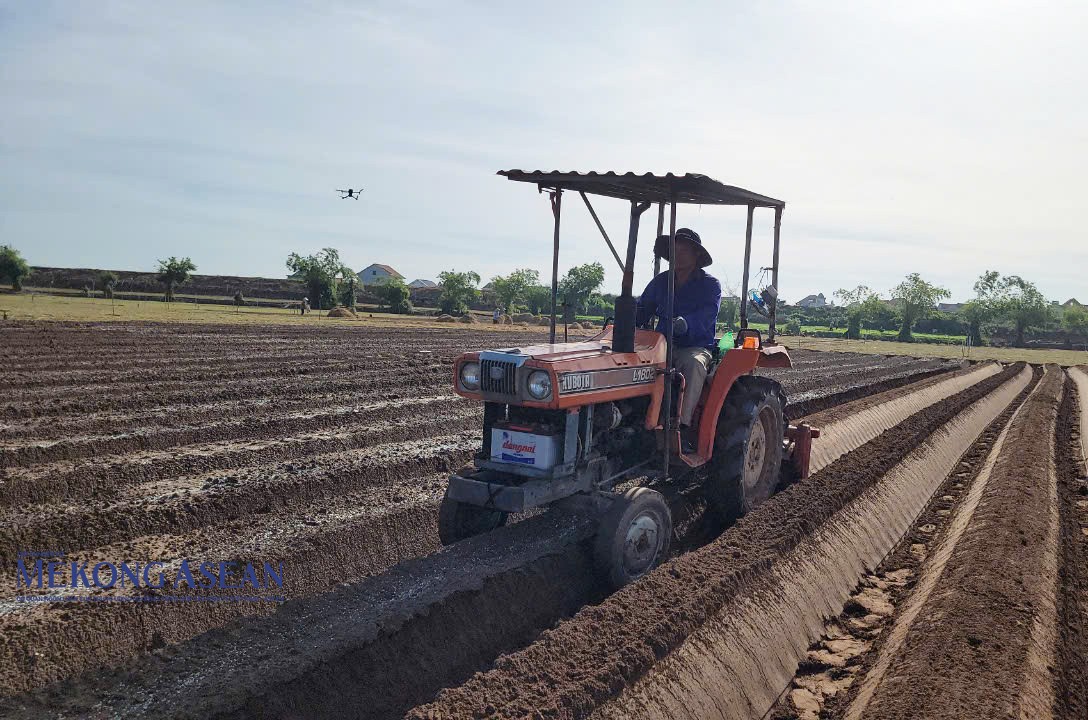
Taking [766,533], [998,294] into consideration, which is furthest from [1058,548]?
[998,294]

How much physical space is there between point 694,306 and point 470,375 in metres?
1.72

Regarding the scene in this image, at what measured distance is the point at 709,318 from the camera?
5.32 m

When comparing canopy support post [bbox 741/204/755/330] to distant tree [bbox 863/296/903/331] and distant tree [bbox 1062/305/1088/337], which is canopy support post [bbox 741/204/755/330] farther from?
distant tree [bbox 863/296/903/331]

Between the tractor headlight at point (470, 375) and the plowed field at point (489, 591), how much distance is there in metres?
0.94

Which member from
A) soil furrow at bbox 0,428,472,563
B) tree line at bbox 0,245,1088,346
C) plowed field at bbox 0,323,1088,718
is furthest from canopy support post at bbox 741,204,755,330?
tree line at bbox 0,245,1088,346

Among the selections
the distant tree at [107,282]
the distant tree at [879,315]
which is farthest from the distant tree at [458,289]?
the distant tree at [879,315]

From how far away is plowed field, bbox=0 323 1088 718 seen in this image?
3.16 m

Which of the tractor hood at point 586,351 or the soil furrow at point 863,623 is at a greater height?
the tractor hood at point 586,351

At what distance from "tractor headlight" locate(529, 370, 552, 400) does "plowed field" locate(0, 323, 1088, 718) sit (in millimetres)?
954

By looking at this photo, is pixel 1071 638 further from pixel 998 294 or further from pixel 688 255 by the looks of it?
pixel 998 294

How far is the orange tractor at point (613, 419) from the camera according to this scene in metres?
4.23

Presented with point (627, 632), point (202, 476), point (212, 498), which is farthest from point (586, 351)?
→ point (202, 476)

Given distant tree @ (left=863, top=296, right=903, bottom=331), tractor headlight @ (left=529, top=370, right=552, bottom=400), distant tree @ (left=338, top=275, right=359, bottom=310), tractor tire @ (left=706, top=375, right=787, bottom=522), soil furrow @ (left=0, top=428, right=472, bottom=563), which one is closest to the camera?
tractor headlight @ (left=529, top=370, right=552, bottom=400)

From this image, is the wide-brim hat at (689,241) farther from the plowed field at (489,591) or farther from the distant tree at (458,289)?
the distant tree at (458,289)
